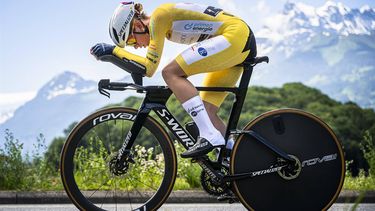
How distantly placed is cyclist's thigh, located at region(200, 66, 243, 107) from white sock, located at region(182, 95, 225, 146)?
15.4 inches

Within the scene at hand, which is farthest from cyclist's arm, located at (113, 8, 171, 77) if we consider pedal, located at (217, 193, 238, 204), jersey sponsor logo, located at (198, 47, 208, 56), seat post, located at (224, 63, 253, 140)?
pedal, located at (217, 193, 238, 204)

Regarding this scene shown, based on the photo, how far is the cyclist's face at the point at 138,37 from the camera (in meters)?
5.67

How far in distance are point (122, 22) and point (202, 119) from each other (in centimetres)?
100

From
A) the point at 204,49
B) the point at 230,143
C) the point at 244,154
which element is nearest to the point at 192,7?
the point at 204,49

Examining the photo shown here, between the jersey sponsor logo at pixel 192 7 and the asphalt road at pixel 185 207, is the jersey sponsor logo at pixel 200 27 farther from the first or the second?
the asphalt road at pixel 185 207

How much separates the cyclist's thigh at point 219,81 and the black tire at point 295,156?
380mm

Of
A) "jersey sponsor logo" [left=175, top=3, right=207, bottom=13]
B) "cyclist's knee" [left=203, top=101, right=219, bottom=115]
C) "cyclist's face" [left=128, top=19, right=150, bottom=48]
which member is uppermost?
"cyclist's face" [left=128, top=19, right=150, bottom=48]

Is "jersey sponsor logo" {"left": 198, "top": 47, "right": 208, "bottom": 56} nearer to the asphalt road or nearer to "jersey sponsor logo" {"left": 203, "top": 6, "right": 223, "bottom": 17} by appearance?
"jersey sponsor logo" {"left": 203, "top": 6, "right": 223, "bottom": 17}

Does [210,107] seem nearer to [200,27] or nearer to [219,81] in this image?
[219,81]

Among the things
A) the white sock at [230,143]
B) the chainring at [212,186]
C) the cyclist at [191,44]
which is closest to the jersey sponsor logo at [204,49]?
the cyclist at [191,44]

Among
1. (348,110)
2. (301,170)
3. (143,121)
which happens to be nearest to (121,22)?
(143,121)

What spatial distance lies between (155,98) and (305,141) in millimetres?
1278

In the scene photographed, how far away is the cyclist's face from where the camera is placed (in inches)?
223

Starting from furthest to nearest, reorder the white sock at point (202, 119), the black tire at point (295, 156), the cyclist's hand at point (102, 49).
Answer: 1. the black tire at point (295, 156)
2. the cyclist's hand at point (102, 49)
3. the white sock at point (202, 119)
